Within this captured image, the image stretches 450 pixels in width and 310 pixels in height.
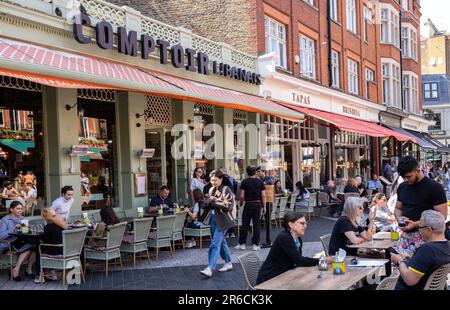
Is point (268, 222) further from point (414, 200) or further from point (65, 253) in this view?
point (414, 200)

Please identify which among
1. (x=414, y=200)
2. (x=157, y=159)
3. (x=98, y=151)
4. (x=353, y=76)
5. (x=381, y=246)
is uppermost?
(x=353, y=76)

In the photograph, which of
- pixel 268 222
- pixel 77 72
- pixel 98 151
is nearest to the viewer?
pixel 77 72

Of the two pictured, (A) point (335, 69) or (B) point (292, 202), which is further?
(A) point (335, 69)

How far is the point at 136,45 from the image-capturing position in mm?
12133

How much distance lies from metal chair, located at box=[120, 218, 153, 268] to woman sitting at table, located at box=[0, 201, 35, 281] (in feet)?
5.29

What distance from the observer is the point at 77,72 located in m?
8.42

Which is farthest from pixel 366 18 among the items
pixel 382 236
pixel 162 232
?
pixel 382 236

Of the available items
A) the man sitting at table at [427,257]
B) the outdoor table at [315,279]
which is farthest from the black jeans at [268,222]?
the man sitting at table at [427,257]

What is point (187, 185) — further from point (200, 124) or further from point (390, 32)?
point (390, 32)

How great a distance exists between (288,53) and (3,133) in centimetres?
1204

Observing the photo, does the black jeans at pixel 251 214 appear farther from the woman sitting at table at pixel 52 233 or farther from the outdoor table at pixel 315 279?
the outdoor table at pixel 315 279

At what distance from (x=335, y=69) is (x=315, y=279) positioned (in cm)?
2061

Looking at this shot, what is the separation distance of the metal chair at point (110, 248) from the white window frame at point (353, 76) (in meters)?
19.5

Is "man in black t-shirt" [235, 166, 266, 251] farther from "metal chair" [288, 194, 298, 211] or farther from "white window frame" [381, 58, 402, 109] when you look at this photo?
"white window frame" [381, 58, 402, 109]
